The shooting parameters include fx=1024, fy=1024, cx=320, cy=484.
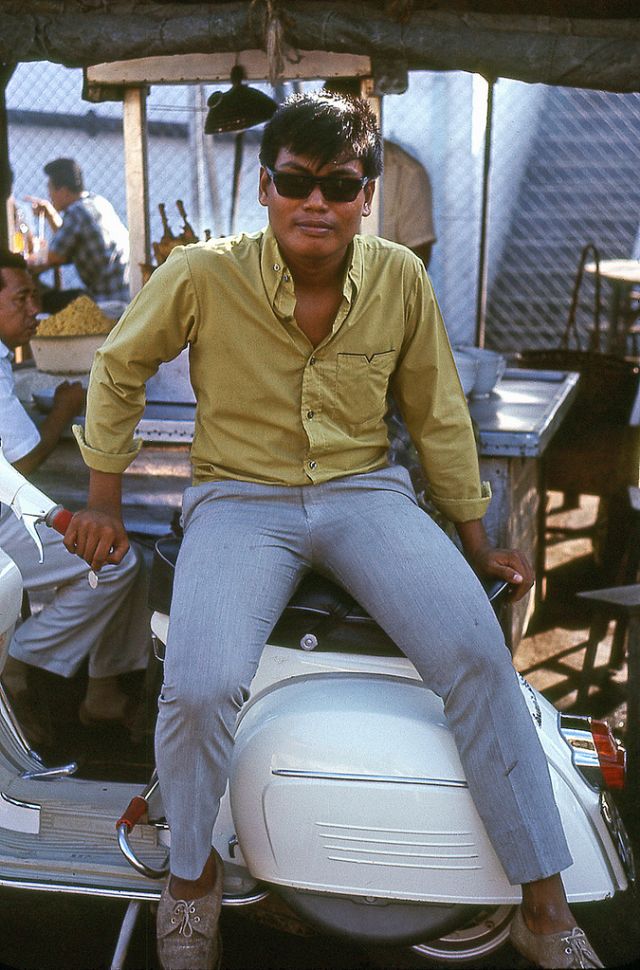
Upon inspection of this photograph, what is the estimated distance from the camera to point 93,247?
673 centimetres

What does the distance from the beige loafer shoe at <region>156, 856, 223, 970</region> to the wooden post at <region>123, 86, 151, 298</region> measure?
2567 millimetres

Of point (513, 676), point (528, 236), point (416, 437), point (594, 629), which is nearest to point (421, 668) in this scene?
point (513, 676)

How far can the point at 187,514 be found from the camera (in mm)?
2316

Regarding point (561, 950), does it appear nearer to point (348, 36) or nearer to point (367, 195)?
point (367, 195)

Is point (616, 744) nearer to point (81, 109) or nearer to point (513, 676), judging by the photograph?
point (513, 676)

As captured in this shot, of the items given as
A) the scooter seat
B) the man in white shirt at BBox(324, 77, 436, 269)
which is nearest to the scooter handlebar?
the scooter seat

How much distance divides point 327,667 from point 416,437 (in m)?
0.63

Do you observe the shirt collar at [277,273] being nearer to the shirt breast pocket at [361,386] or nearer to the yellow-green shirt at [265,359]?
the yellow-green shirt at [265,359]

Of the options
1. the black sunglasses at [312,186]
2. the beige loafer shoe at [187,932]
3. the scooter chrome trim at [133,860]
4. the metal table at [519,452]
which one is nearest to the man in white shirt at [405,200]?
the metal table at [519,452]

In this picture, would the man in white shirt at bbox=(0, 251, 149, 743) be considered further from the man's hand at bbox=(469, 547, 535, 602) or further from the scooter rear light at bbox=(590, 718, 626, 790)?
the scooter rear light at bbox=(590, 718, 626, 790)

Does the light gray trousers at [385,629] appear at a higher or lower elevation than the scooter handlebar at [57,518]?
lower

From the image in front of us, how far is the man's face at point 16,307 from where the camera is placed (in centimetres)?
333

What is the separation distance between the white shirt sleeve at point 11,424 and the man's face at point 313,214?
49.2 inches

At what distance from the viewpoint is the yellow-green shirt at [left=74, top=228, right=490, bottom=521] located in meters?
2.21
